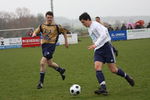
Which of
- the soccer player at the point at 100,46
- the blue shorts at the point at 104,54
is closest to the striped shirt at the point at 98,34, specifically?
the soccer player at the point at 100,46

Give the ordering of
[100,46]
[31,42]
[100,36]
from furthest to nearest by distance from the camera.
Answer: [31,42] → [100,46] → [100,36]

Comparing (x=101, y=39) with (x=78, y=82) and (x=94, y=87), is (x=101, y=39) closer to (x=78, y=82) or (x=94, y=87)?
(x=94, y=87)

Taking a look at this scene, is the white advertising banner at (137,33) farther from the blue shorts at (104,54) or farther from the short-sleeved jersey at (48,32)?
the blue shorts at (104,54)

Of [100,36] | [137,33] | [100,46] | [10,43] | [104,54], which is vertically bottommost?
[10,43]

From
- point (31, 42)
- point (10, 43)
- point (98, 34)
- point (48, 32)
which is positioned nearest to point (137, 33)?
point (31, 42)

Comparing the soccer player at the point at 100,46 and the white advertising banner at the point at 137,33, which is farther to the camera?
the white advertising banner at the point at 137,33

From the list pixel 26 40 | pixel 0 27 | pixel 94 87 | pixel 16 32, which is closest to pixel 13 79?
pixel 94 87

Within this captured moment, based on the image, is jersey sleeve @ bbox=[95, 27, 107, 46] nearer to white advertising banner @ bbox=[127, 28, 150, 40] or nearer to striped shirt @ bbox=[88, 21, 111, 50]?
striped shirt @ bbox=[88, 21, 111, 50]

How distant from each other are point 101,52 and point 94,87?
1.24 metres

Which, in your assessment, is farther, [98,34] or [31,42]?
[31,42]

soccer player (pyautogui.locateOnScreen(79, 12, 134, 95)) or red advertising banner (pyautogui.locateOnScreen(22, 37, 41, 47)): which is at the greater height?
soccer player (pyautogui.locateOnScreen(79, 12, 134, 95))

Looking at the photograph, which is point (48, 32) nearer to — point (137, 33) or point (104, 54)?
point (104, 54)

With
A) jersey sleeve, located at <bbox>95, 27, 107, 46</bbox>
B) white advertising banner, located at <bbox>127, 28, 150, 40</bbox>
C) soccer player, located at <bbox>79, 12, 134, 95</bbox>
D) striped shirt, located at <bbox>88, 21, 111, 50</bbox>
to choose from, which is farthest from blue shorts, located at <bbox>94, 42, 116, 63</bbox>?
white advertising banner, located at <bbox>127, 28, 150, 40</bbox>

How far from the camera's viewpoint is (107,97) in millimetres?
6969
